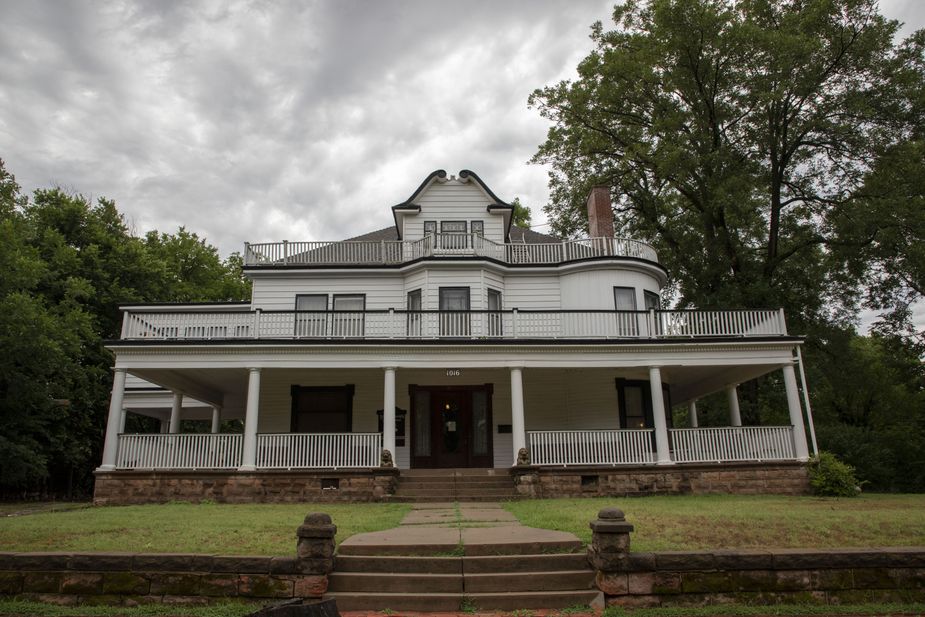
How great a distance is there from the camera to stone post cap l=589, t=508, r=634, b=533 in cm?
670

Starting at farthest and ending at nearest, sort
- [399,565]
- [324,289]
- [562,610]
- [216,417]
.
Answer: [216,417]
[324,289]
[399,565]
[562,610]

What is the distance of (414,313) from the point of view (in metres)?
18.1

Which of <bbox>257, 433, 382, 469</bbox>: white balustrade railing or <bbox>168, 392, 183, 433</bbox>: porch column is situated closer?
<bbox>257, 433, 382, 469</bbox>: white balustrade railing

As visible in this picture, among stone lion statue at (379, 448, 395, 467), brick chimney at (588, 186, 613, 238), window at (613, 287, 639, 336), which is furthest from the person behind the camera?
brick chimney at (588, 186, 613, 238)

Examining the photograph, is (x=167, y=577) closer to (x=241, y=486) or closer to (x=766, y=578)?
(x=766, y=578)

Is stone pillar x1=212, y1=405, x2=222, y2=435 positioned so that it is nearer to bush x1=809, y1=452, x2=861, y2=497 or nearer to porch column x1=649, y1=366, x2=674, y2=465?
porch column x1=649, y1=366, x2=674, y2=465

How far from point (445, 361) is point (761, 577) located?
1115cm

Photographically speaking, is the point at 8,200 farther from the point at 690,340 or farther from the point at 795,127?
the point at 795,127

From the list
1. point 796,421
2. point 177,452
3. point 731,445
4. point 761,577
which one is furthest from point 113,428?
point 796,421

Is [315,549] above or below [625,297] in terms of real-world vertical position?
below

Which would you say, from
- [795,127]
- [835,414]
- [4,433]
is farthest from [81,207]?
[835,414]

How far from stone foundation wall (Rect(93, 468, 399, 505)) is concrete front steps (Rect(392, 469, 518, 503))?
0.58 meters

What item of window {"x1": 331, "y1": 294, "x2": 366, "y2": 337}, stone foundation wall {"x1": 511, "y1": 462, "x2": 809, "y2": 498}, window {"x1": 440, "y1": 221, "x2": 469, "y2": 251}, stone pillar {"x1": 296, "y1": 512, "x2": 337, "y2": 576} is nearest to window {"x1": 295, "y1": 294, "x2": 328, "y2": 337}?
window {"x1": 331, "y1": 294, "x2": 366, "y2": 337}

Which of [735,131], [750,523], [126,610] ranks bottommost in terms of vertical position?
[126,610]
